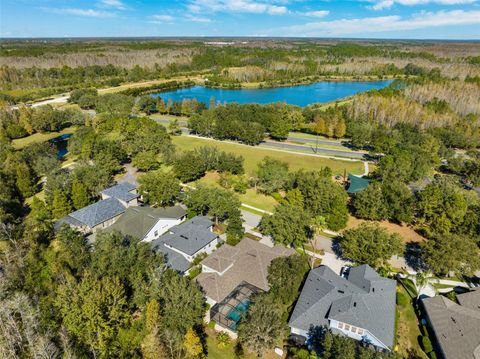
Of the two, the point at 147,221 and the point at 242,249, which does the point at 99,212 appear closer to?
the point at 147,221

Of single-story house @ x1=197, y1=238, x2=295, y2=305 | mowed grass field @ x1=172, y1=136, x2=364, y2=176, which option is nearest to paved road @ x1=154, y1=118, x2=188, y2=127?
mowed grass field @ x1=172, y1=136, x2=364, y2=176

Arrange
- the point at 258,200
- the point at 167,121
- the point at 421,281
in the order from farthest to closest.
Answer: the point at 167,121
the point at 258,200
the point at 421,281

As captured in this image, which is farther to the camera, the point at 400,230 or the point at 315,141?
the point at 315,141

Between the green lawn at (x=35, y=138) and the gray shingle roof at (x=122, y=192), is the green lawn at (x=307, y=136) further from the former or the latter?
the green lawn at (x=35, y=138)

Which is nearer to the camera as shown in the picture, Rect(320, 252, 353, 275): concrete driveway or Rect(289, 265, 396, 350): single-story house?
Rect(289, 265, 396, 350): single-story house

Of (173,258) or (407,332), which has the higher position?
(173,258)

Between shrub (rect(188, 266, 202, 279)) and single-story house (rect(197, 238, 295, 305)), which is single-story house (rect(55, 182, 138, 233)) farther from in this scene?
single-story house (rect(197, 238, 295, 305))

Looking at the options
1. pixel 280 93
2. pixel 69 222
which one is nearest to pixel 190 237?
pixel 69 222
